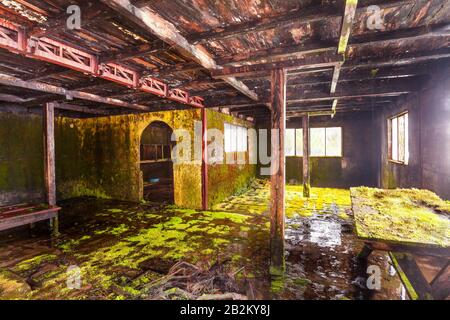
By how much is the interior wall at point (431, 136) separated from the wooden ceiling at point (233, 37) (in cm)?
40

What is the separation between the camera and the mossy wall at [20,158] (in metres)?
7.30

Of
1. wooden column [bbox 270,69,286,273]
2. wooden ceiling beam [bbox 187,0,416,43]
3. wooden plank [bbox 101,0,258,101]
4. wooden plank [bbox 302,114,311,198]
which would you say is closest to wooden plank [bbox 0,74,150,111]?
wooden plank [bbox 101,0,258,101]

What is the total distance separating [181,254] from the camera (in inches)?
172

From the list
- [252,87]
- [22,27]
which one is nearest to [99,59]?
[22,27]

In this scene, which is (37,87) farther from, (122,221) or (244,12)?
(244,12)

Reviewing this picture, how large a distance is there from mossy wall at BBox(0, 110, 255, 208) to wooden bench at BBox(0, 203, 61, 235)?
291 centimetres

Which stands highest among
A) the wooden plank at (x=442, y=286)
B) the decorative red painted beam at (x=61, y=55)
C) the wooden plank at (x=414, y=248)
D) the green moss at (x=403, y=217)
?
the decorative red painted beam at (x=61, y=55)

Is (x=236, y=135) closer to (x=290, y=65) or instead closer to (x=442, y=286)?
(x=290, y=65)

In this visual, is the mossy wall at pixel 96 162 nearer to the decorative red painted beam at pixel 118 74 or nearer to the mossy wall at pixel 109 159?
the mossy wall at pixel 109 159

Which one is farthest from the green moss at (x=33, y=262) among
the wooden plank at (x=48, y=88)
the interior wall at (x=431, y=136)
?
the interior wall at (x=431, y=136)

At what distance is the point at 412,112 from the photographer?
5.96 metres

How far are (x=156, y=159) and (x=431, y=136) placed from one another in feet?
37.6

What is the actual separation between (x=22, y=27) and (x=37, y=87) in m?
2.47

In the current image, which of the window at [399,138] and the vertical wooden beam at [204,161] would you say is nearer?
the window at [399,138]
